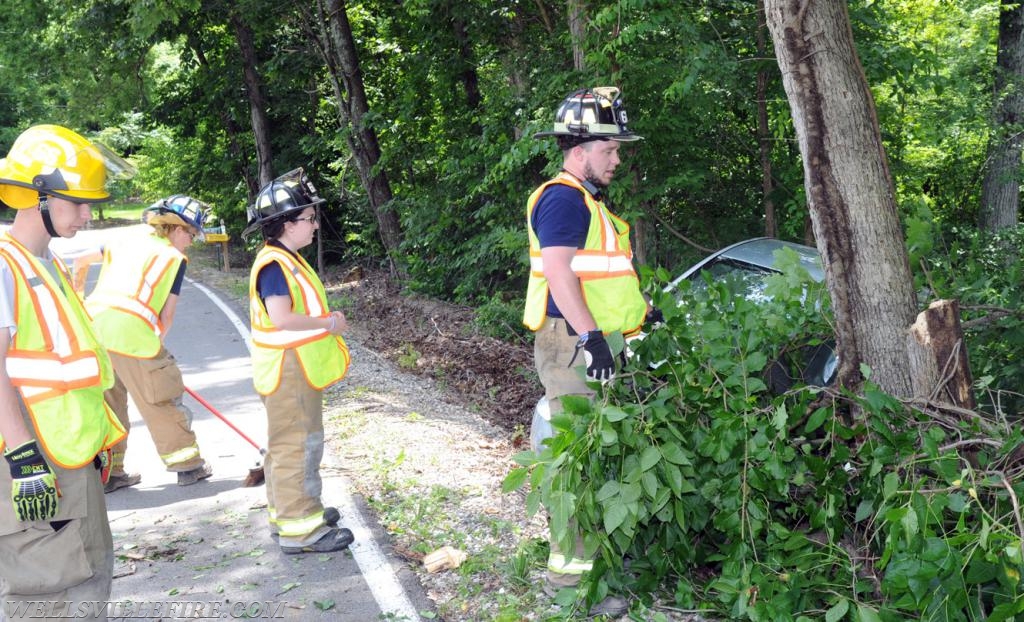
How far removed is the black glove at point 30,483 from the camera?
10.9 feet

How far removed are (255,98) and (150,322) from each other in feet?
45.0

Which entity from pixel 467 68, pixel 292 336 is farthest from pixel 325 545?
pixel 467 68

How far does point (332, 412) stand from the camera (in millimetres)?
7992

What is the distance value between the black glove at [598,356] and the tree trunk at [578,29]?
5.67 m

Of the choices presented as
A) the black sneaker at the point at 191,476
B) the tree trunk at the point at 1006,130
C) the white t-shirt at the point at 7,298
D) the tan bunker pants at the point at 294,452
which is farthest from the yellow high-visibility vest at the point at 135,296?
the tree trunk at the point at 1006,130

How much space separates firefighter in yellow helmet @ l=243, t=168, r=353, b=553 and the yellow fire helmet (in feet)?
4.00

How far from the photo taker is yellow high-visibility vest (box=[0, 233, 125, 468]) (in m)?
3.51

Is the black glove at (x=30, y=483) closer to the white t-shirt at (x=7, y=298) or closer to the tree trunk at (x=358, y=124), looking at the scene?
the white t-shirt at (x=7, y=298)

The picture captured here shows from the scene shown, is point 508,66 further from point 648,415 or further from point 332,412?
point 648,415

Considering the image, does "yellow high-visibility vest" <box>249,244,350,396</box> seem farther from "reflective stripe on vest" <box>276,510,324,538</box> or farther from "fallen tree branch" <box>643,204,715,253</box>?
"fallen tree branch" <box>643,204,715,253</box>

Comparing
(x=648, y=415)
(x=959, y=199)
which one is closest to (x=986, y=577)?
(x=648, y=415)

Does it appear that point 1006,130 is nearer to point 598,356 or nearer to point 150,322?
point 598,356

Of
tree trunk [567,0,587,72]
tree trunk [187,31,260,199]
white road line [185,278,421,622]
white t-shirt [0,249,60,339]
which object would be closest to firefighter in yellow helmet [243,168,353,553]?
white road line [185,278,421,622]

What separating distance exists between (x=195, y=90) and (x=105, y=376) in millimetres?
18386
